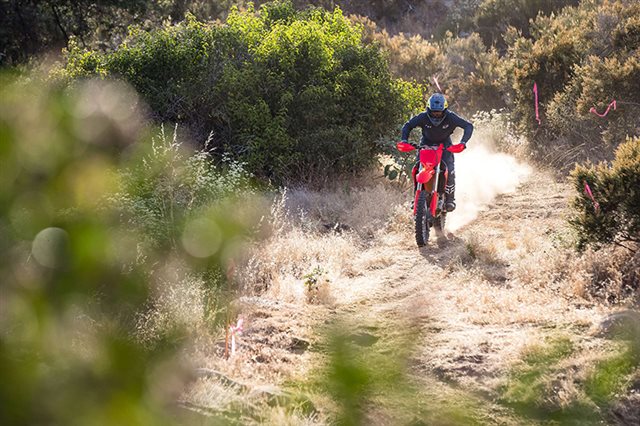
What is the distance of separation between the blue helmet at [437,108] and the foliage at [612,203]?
8.20ft

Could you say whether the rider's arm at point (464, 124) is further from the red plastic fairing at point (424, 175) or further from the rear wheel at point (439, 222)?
the rear wheel at point (439, 222)

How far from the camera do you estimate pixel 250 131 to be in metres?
11.2

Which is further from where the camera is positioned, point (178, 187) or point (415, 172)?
point (415, 172)

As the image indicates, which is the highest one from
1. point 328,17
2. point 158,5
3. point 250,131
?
point 158,5

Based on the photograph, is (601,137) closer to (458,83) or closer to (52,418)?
(458,83)

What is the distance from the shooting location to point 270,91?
1154 cm

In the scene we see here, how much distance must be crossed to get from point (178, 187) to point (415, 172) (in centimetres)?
310

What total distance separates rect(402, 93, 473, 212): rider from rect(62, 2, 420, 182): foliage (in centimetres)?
305

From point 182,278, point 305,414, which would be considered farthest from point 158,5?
point 305,414

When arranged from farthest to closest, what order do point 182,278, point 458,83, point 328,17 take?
point 458,83, point 328,17, point 182,278

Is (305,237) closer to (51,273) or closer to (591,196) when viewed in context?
(591,196)

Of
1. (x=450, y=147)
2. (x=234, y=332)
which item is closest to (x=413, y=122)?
(x=450, y=147)

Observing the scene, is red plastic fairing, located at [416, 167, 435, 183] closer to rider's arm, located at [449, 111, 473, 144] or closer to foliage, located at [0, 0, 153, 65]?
rider's arm, located at [449, 111, 473, 144]

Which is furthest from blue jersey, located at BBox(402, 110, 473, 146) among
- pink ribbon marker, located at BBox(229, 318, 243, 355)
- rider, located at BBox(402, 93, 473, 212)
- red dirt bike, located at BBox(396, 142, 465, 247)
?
pink ribbon marker, located at BBox(229, 318, 243, 355)
